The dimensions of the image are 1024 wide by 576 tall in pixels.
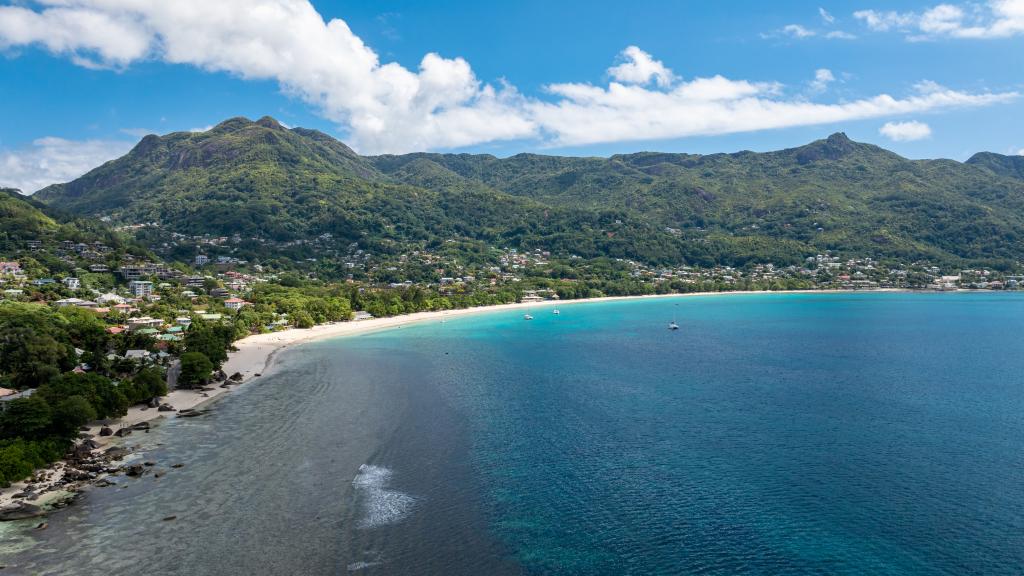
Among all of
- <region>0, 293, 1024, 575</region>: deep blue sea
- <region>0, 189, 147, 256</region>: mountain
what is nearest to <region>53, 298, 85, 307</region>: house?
<region>0, 293, 1024, 575</region>: deep blue sea

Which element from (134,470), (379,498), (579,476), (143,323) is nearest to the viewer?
(379,498)

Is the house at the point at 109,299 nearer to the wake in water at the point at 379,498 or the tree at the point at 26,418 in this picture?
the tree at the point at 26,418

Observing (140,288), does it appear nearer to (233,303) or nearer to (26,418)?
(233,303)

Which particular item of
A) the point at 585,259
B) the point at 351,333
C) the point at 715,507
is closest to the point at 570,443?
the point at 715,507

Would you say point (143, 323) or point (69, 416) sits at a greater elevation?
point (143, 323)

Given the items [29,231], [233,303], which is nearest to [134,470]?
[233,303]

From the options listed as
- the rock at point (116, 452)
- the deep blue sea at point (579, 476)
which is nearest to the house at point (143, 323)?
the deep blue sea at point (579, 476)

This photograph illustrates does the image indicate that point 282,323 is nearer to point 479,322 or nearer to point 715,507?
point 479,322
